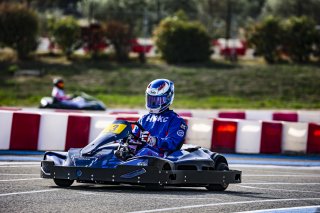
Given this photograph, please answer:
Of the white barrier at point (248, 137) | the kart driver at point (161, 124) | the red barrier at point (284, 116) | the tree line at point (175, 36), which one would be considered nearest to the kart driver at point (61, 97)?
the red barrier at point (284, 116)

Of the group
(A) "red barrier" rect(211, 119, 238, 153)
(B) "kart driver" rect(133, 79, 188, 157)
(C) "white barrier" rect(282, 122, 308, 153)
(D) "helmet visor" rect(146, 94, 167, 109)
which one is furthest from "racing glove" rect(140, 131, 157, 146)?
(C) "white barrier" rect(282, 122, 308, 153)

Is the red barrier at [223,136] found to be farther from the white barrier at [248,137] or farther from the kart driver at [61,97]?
the kart driver at [61,97]

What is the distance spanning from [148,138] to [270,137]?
6510 millimetres

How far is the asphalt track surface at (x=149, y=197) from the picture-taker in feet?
26.8

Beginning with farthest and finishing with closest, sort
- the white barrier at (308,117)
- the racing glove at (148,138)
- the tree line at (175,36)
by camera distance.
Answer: the tree line at (175,36) → the white barrier at (308,117) → the racing glove at (148,138)

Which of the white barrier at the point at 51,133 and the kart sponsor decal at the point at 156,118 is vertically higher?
the kart sponsor decal at the point at 156,118

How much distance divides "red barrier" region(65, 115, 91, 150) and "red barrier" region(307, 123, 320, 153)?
4235mm

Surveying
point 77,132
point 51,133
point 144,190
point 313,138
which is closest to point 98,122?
point 77,132

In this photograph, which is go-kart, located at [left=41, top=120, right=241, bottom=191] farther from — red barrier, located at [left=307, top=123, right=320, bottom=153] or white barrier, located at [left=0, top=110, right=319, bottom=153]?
red barrier, located at [left=307, top=123, right=320, bottom=153]

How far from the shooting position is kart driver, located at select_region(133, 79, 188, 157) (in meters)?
10.4

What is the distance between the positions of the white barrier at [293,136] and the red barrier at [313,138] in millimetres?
99

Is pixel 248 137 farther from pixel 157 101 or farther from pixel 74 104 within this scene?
pixel 74 104

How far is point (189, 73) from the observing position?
33719 mm

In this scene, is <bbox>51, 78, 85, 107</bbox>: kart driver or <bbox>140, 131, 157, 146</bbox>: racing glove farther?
<bbox>51, 78, 85, 107</bbox>: kart driver
